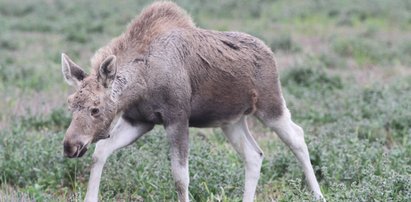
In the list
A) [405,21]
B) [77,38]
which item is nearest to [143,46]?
[77,38]

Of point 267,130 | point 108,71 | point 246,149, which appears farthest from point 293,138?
point 267,130

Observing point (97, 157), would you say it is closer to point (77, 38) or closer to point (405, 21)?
point (77, 38)

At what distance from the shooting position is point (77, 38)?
21047 mm

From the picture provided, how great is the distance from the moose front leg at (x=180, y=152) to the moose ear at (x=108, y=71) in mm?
710

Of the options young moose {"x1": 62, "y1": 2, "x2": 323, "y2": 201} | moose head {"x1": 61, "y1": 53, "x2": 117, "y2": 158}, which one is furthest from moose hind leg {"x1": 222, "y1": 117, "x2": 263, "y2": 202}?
moose head {"x1": 61, "y1": 53, "x2": 117, "y2": 158}

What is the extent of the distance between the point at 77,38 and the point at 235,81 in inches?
545

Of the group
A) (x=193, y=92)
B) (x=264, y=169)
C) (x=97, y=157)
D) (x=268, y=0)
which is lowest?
(x=268, y=0)

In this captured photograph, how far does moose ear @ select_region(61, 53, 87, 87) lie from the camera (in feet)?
22.3

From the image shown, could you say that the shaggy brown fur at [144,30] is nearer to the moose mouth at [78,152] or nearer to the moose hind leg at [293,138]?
the moose mouth at [78,152]

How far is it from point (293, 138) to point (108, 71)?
2.26m

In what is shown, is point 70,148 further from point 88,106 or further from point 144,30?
point 144,30

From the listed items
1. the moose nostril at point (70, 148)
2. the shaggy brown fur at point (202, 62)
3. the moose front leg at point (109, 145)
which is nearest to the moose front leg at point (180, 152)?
the shaggy brown fur at point (202, 62)

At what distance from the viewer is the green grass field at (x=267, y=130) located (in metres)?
8.26

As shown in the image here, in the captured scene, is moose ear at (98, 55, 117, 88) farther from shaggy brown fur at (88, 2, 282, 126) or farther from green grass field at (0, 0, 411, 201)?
green grass field at (0, 0, 411, 201)
